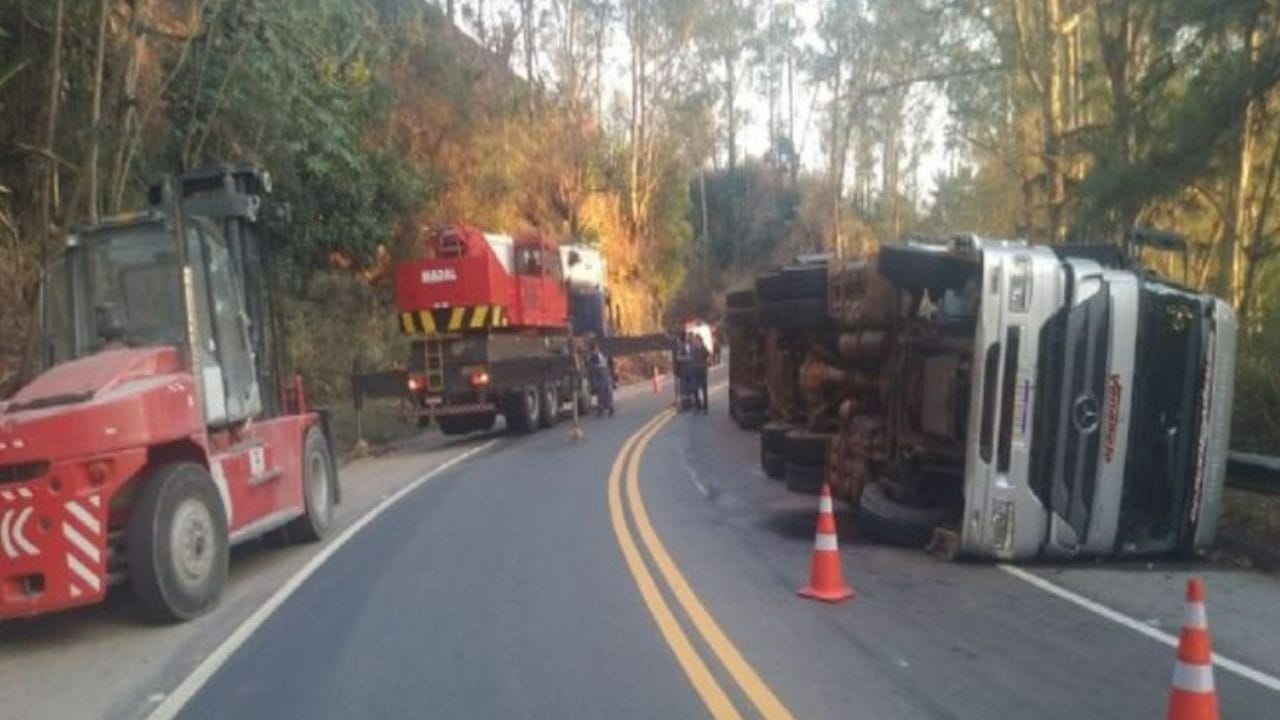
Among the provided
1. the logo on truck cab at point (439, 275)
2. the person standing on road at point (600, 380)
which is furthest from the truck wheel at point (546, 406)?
the logo on truck cab at point (439, 275)

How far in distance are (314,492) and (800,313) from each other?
5.97 meters

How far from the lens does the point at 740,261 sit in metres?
70.6

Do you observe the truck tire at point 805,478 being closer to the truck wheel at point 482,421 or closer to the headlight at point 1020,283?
the headlight at point 1020,283

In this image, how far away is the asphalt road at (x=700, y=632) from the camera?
261 inches

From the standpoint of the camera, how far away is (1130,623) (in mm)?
8242

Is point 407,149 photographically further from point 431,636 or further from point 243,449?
point 431,636

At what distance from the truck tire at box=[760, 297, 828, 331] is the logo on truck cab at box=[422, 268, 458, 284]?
927 centimetres

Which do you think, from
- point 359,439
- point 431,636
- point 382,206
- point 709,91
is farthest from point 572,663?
point 709,91

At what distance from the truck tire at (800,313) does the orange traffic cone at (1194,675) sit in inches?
386

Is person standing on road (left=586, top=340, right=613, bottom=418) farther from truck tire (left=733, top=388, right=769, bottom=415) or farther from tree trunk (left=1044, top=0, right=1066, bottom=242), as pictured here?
tree trunk (left=1044, top=0, right=1066, bottom=242)

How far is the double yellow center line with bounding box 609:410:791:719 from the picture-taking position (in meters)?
6.56

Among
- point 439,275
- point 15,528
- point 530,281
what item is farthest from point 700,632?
point 530,281

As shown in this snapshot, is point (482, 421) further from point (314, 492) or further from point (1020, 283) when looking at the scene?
point (1020, 283)

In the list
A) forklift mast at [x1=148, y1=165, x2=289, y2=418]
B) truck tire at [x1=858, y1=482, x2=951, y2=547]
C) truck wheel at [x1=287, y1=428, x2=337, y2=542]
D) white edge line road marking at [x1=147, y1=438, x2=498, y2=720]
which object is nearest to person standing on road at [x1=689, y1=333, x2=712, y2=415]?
white edge line road marking at [x1=147, y1=438, x2=498, y2=720]
